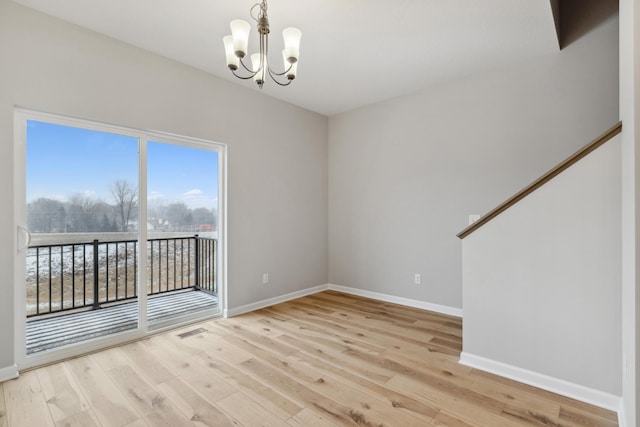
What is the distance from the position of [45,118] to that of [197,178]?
1.37 meters

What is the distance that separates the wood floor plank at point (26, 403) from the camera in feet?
5.86

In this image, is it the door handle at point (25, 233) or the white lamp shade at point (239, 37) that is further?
the door handle at point (25, 233)

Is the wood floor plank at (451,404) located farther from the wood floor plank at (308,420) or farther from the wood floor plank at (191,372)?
the wood floor plank at (191,372)

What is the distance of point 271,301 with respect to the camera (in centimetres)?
407

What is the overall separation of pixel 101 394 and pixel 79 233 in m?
1.38

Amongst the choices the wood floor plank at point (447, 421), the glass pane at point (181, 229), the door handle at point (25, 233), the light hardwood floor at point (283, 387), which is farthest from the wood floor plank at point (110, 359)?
the wood floor plank at point (447, 421)

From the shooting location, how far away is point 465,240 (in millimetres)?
2486

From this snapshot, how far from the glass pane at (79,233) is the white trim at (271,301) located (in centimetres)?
103

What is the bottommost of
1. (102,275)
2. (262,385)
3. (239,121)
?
(262,385)

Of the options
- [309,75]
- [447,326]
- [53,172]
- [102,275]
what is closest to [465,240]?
[447,326]

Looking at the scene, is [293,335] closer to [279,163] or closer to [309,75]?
[279,163]

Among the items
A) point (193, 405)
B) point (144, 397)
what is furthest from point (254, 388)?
point (144, 397)

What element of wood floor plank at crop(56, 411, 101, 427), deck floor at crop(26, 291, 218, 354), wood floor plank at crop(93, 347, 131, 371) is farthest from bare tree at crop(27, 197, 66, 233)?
wood floor plank at crop(56, 411, 101, 427)

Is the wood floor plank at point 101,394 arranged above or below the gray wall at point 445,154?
below
